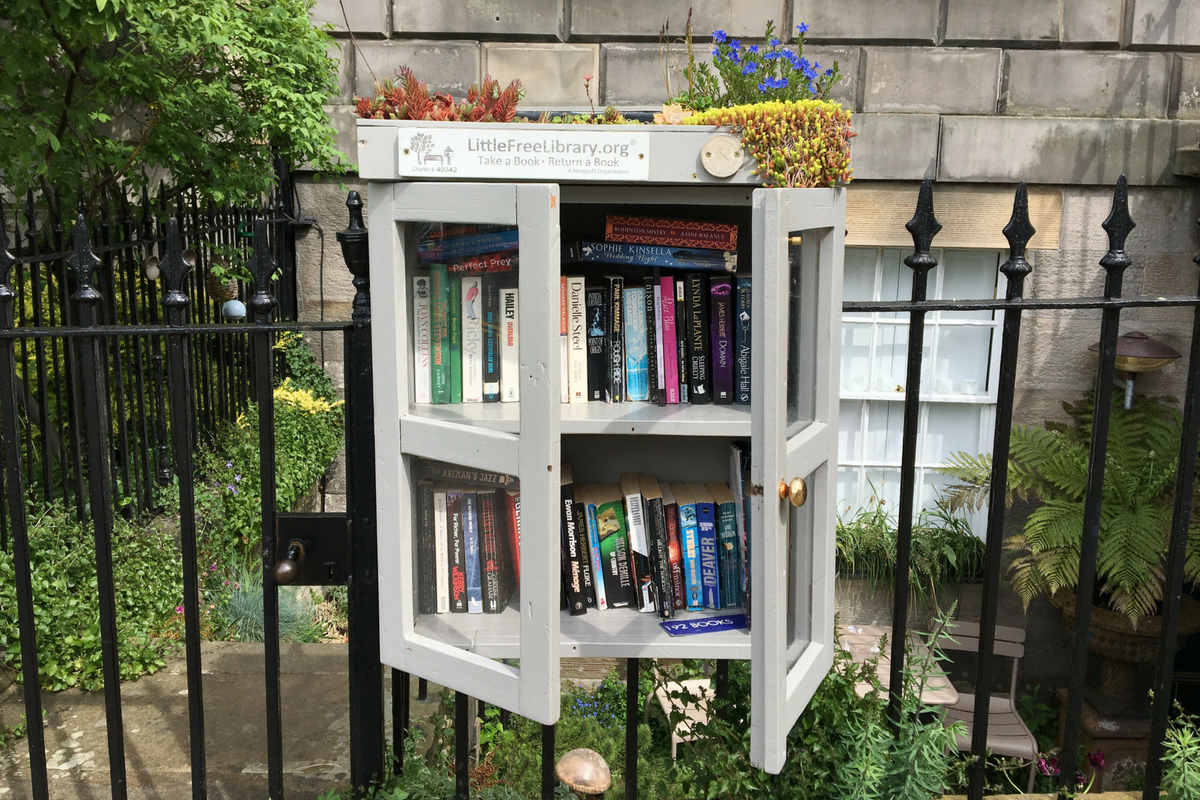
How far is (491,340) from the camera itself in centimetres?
222

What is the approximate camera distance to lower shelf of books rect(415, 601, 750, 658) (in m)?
2.16

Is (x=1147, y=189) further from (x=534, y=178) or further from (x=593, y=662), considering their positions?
(x=534, y=178)

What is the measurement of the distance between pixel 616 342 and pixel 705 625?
736 millimetres

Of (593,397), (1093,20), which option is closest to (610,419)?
(593,397)

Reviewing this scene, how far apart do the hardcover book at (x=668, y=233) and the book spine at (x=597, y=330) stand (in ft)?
0.47

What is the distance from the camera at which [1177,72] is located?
258 inches

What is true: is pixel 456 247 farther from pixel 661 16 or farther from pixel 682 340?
pixel 661 16

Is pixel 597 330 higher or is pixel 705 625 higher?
pixel 597 330

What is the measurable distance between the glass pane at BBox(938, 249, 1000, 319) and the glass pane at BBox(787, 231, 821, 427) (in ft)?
17.0

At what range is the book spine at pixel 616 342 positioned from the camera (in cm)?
234

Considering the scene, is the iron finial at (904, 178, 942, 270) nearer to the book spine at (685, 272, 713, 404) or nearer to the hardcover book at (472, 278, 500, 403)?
the book spine at (685, 272, 713, 404)

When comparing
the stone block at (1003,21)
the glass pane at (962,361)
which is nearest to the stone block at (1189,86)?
the stone block at (1003,21)

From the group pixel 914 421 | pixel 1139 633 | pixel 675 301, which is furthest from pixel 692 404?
pixel 1139 633

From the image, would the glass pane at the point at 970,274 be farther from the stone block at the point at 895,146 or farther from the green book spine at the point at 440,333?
the green book spine at the point at 440,333
